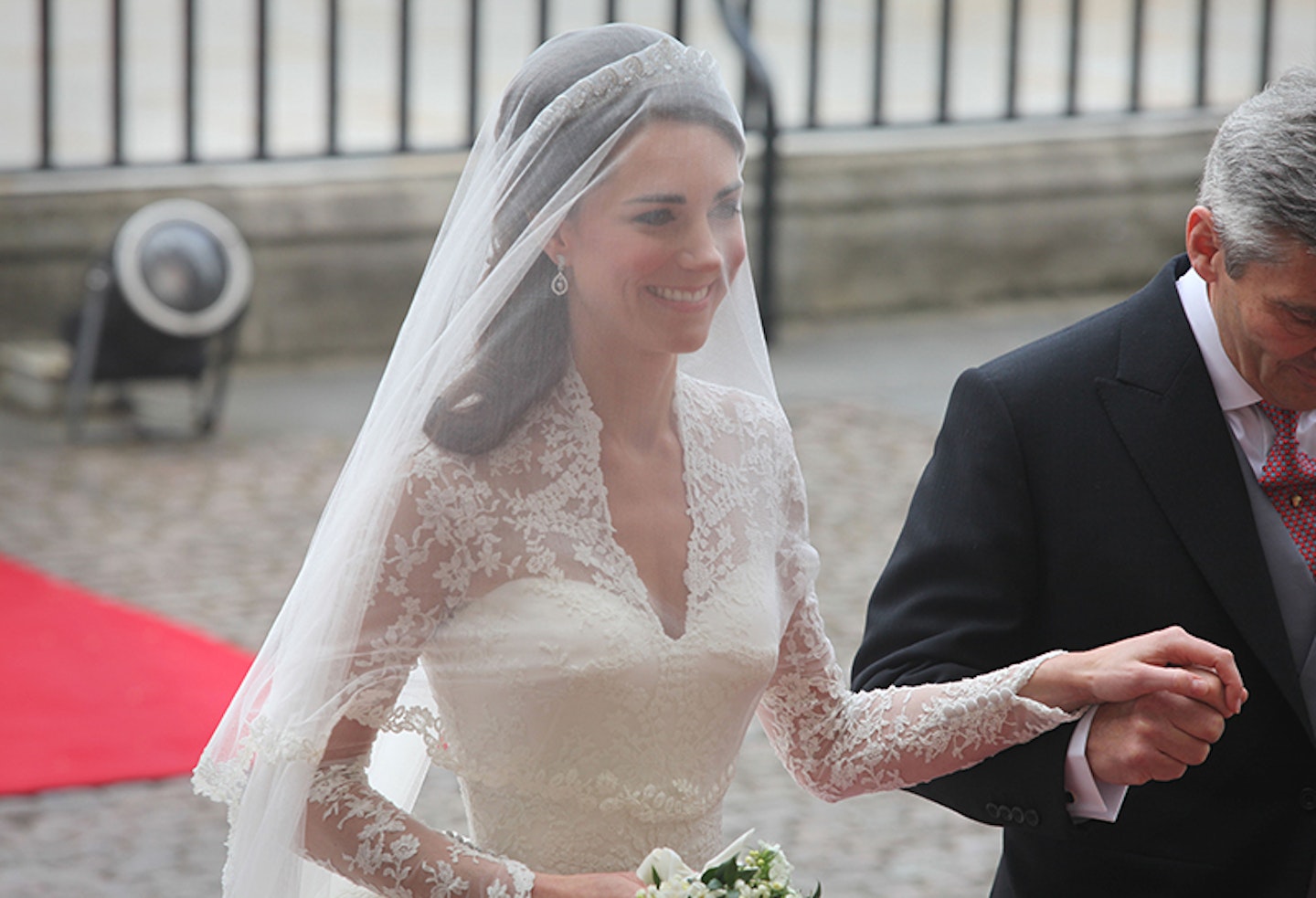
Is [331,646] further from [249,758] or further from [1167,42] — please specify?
[1167,42]

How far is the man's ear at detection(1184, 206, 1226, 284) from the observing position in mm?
2504

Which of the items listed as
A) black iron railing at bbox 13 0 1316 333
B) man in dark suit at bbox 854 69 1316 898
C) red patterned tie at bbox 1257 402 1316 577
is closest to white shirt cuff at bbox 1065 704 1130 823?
man in dark suit at bbox 854 69 1316 898

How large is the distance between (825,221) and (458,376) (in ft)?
27.4

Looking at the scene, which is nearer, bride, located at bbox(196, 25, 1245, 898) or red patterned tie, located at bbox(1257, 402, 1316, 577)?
bride, located at bbox(196, 25, 1245, 898)

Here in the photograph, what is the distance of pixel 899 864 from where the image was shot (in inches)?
193

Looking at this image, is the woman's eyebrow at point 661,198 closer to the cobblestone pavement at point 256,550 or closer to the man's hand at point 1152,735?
the man's hand at point 1152,735

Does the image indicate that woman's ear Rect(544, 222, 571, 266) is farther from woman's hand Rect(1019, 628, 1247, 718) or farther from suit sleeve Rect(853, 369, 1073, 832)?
woman's hand Rect(1019, 628, 1247, 718)

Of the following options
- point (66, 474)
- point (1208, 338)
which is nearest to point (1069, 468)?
point (1208, 338)

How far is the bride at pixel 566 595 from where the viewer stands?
94.7 inches

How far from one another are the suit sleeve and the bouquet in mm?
384

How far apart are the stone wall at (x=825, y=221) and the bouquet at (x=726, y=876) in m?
7.57

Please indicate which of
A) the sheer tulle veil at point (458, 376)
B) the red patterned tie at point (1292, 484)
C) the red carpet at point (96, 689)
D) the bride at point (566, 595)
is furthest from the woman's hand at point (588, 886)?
the red carpet at point (96, 689)

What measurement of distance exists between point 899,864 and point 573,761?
8.48 feet

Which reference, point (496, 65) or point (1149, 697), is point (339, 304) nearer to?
point (496, 65)
